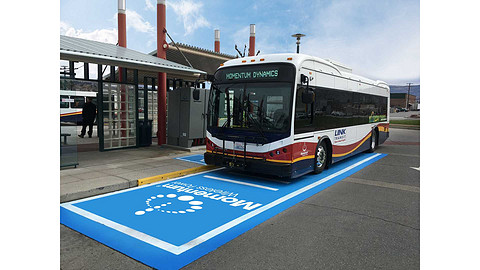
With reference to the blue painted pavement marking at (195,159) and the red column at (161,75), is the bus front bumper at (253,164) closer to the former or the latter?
the blue painted pavement marking at (195,159)

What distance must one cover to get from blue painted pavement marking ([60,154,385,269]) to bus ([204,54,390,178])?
1.98 feet

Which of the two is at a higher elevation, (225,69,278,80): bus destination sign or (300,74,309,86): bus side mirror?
(225,69,278,80): bus destination sign

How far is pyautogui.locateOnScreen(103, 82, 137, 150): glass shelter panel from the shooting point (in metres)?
11.3

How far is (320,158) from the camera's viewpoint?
8.89 metres

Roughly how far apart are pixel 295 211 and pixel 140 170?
4548 mm

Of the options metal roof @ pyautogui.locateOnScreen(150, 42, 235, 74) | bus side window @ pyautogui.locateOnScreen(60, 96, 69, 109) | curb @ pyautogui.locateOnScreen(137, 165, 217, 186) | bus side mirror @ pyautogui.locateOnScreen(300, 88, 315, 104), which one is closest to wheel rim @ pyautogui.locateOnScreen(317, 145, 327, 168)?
bus side mirror @ pyautogui.locateOnScreen(300, 88, 315, 104)

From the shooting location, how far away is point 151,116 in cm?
1449

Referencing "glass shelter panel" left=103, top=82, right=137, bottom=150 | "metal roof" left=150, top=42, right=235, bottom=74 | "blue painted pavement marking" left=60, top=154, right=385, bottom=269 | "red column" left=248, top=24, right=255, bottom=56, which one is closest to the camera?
"blue painted pavement marking" left=60, top=154, right=385, bottom=269

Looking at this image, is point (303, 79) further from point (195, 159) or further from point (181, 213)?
point (195, 159)

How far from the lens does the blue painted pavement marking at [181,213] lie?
4223 mm

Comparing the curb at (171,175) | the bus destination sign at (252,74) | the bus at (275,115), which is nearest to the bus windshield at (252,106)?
the bus at (275,115)

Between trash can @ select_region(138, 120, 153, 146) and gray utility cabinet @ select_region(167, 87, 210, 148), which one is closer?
gray utility cabinet @ select_region(167, 87, 210, 148)

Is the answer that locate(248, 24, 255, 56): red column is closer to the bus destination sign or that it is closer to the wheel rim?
the wheel rim

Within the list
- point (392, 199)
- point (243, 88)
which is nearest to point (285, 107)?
point (243, 88)
